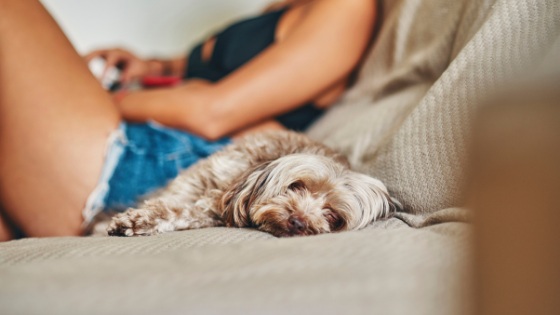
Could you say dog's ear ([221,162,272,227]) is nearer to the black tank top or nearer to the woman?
the woman

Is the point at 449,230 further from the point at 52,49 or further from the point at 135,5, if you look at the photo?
the point at 135,5

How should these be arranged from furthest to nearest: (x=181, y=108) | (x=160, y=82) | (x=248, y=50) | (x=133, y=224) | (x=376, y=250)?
(x=160, y=82) < (x=248, y=50) < (x=181, y=108) < (x=133, y=224) < (x=376, y=250)

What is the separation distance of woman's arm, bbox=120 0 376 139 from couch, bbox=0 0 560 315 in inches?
17.7

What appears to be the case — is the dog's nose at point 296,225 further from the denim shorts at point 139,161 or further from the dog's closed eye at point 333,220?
the denim shorts at point 139,161

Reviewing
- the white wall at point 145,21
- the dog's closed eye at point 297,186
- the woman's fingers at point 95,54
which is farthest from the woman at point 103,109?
the white wall at point 145,21

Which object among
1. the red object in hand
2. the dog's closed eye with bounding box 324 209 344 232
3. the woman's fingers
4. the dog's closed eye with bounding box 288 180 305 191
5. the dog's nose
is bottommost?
the dog's closed eye with bounding box 324 209 344 232

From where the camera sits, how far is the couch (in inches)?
19.7

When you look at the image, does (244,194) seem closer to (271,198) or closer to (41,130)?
(271,198)

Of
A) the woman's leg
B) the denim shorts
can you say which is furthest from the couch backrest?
the woman's leg

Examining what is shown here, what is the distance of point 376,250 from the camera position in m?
0.64

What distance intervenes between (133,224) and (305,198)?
2.05 ft

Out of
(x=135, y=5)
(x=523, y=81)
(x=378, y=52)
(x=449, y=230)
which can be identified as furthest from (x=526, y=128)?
(x=135, y=5)

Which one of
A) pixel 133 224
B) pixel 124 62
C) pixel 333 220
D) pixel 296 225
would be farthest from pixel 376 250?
pixel 124 62

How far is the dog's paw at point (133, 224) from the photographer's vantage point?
1.21 m
